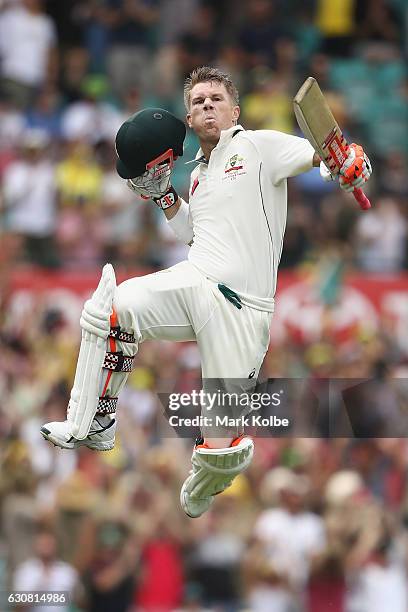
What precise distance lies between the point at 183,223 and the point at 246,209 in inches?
23.5

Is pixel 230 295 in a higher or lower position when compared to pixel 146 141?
lower

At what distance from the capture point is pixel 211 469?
27.2 ft

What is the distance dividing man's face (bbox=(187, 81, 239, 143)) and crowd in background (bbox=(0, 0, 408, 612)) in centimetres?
208

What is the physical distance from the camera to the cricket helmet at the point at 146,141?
804 centimetres

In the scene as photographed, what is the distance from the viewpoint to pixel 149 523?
12.5 m

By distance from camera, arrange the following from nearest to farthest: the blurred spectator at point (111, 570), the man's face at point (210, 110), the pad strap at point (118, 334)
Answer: the pad strap at point (118, 334) → the man's face at point (210, 110) → the blurred spectator at point (111, 570)

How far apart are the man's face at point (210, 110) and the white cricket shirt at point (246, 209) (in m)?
0.06

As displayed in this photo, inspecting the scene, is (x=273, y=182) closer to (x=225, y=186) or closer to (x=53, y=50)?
(x=225, y=186)

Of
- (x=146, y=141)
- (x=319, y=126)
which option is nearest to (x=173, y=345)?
(x=146, y=141)

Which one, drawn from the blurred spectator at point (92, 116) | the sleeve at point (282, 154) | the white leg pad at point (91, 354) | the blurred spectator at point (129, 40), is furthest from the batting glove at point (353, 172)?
the blurred spectator at point (129, 40)

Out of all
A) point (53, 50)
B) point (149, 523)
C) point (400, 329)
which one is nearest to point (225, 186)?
point (149, 523)

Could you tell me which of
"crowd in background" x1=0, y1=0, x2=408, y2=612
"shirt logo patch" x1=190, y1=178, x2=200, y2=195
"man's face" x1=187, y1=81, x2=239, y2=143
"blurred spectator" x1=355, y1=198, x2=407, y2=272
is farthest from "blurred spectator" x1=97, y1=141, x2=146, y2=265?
"man's face" x1=187, y1=81, x2=239, y2=143

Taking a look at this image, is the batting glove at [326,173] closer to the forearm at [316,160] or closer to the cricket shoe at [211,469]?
the forearm at [316,160]

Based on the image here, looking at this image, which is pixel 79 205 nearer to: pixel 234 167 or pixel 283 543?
pixel 283 543
